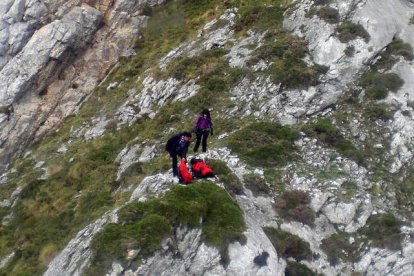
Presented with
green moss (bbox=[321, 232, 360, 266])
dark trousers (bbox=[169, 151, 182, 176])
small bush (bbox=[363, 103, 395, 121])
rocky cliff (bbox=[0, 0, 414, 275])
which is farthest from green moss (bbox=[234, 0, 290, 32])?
green moss (bbox=[321, 232, 360, 266])

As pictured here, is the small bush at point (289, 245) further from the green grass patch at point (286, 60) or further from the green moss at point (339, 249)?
the green grass patch at point (286, 60)

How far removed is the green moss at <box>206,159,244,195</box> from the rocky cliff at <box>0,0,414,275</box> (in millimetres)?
62

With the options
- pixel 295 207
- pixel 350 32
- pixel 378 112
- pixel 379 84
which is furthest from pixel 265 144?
pixel 350 32

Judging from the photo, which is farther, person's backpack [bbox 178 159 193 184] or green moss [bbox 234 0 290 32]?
green moss [bbox 234 0 290 32]

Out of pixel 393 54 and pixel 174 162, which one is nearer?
pixel 174 162

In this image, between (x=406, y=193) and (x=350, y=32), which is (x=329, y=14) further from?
(x=406, y=193)

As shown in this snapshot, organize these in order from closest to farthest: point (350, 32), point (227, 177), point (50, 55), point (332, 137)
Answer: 1. point (227, 177)
2. point (332, 137)
3. point (350, 32)
4. point (50, 55)

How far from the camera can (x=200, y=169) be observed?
65.4ft

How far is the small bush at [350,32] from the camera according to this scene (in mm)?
28844

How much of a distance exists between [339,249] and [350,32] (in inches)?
559

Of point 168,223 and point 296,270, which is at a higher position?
point 168,223

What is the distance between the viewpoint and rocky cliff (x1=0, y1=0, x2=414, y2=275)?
17.6 meters

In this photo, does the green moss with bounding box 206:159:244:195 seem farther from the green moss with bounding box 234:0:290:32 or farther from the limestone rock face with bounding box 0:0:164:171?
the limestone rock face with bounding box 0:0:164:171

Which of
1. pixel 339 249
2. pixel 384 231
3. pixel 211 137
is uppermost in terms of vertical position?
pixel 211 137
